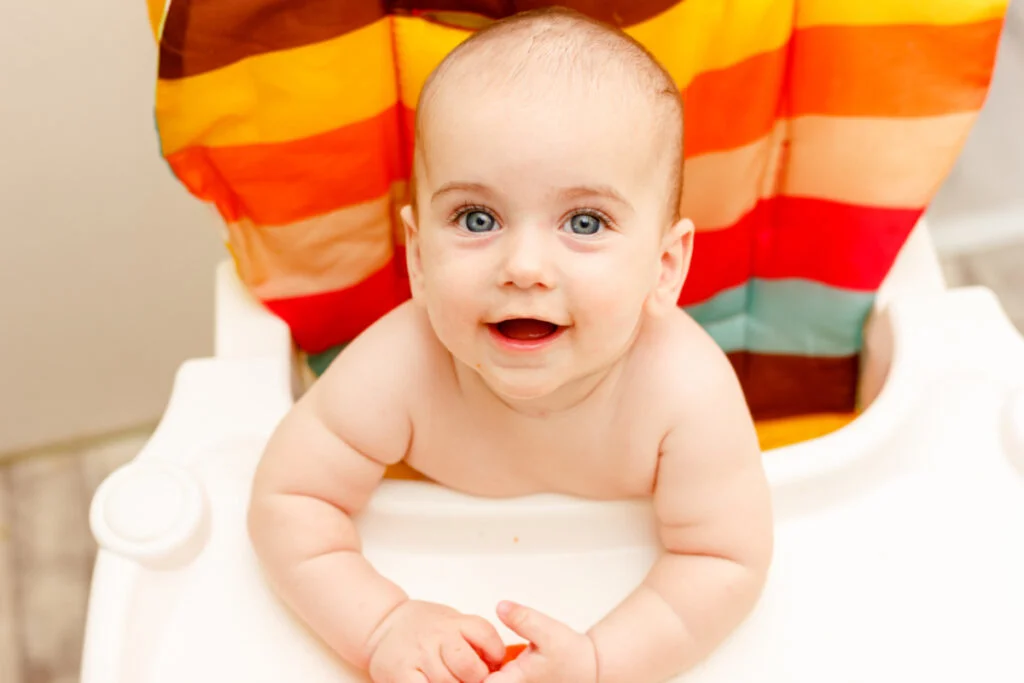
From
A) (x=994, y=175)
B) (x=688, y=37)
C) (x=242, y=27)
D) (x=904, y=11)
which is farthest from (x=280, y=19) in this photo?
(x=994, y=175)

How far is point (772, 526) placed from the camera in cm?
62

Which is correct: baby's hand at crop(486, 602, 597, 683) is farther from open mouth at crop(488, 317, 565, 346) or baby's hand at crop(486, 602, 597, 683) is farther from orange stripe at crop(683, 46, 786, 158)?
orange stripe at crop(683, 46, 786, 158)

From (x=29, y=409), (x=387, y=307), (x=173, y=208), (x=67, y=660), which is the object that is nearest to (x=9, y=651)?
(x=67, y=660)

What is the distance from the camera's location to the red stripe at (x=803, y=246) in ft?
2.26

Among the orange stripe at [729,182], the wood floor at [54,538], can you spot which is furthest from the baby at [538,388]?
the wood floor at [54,538]

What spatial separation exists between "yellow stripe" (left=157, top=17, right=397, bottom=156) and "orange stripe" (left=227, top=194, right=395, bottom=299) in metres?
0.06

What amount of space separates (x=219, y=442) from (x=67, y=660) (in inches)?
17.8

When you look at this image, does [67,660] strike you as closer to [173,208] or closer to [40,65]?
[173,208]

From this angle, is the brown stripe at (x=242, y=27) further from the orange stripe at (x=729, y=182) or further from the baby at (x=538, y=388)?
→ the orange stripe at (x=729, y=182)

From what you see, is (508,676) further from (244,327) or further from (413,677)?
(244,327)

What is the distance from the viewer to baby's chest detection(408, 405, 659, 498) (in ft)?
2.04

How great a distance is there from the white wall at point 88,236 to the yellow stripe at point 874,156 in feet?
1.47

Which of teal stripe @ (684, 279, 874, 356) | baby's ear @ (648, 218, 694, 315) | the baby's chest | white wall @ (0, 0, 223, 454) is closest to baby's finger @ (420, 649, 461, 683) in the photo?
the baby's chest

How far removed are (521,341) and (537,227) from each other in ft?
0.19
